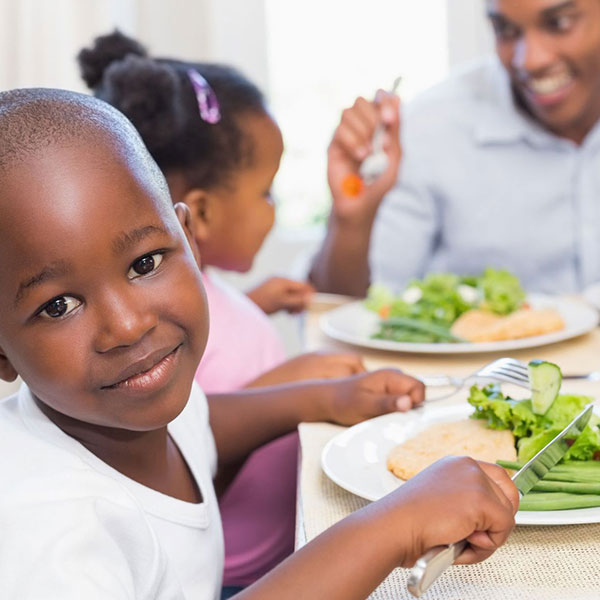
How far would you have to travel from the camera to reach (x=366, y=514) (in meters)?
0.77

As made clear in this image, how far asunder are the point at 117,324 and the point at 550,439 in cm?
43

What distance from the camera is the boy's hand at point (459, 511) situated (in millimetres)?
747

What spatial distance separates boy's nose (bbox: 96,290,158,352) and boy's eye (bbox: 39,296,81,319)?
0.08 feet

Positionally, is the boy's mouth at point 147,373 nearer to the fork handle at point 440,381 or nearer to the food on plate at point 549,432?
the food on plate at point 549,432

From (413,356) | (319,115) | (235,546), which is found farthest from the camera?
(319,115)

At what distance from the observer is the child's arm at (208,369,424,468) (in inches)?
45.4

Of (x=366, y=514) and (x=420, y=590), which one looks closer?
(x=420, y=590)

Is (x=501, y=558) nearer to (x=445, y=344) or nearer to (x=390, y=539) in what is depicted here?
(x=390, y=539)

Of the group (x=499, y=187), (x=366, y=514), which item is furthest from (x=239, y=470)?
(x=499, y=187)

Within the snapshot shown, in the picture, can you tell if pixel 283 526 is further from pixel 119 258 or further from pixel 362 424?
pixel 119 258

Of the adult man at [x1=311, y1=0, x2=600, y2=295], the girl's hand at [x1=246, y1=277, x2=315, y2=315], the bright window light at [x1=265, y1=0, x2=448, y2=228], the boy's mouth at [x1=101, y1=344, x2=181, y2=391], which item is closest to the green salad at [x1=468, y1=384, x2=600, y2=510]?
the boy's mouth at [x1=101, y1=344, x2=181, y2=391]

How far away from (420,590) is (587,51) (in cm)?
179

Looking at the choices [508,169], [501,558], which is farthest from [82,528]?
[508,169]

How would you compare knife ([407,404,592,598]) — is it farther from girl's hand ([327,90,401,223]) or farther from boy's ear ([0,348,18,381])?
girl's hand ([327,90,401,223])
